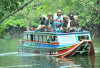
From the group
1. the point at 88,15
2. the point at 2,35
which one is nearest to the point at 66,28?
the point at 2,35

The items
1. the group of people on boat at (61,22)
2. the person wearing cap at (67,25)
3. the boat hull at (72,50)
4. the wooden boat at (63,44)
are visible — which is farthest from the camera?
the group of people on boat at (61,22)

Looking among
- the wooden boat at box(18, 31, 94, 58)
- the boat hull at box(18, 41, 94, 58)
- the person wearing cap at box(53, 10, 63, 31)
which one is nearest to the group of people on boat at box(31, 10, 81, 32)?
the person wearing cap at box(53, 10, 63, 31)

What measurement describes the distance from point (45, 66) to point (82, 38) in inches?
237

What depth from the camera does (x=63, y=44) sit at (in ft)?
63.3

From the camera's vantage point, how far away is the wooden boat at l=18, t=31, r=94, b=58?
755 inches

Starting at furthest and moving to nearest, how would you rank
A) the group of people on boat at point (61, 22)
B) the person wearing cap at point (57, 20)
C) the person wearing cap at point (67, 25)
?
1. the person wearing cap at point (57, 20)
2. the group of people on boat at point (61, 22)
3. the person wearing cap at point (67, 25)

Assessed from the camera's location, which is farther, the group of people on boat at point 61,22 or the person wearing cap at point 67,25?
the group of people on boat at point 61,22

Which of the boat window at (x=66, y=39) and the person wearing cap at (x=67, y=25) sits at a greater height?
the person wearing cap at (x=67, y=25)

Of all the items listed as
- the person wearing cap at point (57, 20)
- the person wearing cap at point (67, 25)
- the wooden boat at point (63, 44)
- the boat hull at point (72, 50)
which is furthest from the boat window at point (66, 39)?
the person wearing cap at point (57, 20)

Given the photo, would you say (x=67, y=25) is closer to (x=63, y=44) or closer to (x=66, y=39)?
(x=66, y=39)

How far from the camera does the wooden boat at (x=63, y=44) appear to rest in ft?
63.0

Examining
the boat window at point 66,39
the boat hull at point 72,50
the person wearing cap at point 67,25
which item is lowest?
the boat hull at point 72,50

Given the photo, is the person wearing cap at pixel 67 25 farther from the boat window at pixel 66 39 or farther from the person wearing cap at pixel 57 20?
the boat window at pixel 66 39

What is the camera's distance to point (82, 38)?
20969 millimetres
